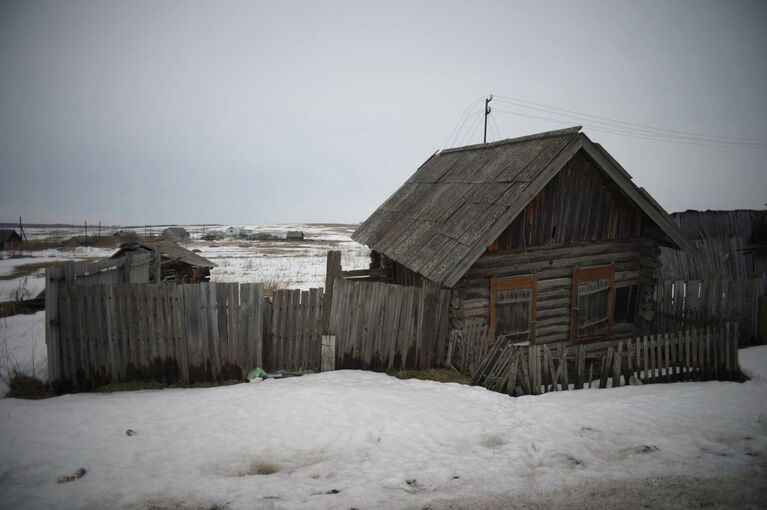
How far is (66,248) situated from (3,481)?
4050 centimetres

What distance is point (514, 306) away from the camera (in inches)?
393

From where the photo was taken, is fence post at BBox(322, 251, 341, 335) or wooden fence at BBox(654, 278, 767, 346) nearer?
fence post at BBox(322, 251, 341, 335)

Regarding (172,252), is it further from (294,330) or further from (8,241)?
(8,241)

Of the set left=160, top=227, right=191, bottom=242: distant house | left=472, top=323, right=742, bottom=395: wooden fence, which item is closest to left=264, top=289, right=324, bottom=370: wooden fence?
left=472, top=323, right=742, bottom=395: wooden fence

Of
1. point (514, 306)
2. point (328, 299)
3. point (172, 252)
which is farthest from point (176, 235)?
point (514, 306)

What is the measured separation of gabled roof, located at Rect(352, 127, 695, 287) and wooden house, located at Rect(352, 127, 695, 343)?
0.03 meters

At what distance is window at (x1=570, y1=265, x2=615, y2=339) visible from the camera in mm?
10609

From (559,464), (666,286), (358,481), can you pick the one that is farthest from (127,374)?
(666,286)

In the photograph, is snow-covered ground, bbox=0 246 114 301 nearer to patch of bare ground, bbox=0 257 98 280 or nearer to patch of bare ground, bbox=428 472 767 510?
patch of bare ground, bbox=0 257 98 280

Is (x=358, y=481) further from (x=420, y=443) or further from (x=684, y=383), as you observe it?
(x=684, y=383)

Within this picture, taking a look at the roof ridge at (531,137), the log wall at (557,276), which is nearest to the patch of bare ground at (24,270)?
the roof ridge at (531,137)

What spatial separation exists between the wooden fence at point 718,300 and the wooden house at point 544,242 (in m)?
0.44

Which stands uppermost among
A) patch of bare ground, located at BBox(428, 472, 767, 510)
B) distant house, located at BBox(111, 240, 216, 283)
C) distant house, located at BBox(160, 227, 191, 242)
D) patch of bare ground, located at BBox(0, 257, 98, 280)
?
distant house, located at BBox(160, 227, 191, 242)

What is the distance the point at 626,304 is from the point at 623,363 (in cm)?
403
